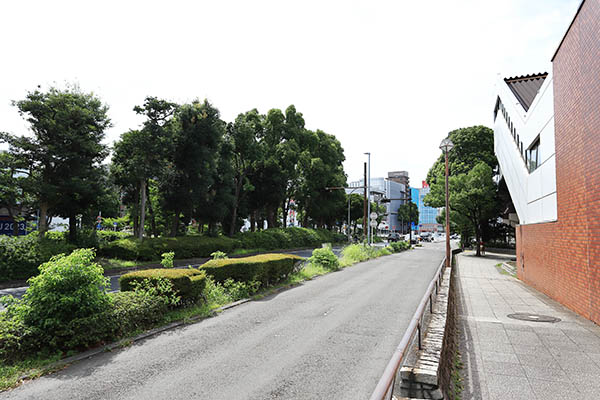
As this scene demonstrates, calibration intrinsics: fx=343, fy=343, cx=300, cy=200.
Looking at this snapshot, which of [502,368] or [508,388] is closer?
[508,388]

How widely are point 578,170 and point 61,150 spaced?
2030 cm

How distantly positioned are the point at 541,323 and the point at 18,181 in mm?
20832

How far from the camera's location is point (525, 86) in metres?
21.2

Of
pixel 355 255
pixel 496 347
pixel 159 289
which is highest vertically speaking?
pixel 159 289

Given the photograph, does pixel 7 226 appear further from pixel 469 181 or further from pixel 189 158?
pixel 469 181

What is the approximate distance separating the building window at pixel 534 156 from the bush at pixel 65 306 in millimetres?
15367

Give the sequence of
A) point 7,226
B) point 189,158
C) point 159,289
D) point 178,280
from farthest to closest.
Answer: point 7,226 → point 189,158 → point 178,280 → point 159,289

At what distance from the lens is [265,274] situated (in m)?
11.7

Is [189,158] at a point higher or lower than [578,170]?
higher

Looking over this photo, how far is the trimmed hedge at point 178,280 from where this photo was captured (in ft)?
25.1

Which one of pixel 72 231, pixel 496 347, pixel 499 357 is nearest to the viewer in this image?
pixel 499 357

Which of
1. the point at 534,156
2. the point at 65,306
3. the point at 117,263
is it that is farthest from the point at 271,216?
the point at 65,306

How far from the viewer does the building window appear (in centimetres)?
1381

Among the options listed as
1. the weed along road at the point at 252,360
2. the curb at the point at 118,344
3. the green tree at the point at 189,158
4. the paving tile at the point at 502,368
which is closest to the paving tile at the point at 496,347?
the paving tile at the point at 502,368
